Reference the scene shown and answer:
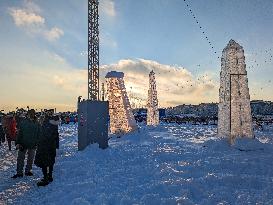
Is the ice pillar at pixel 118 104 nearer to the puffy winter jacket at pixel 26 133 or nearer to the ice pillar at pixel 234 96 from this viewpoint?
the ice pillar at pixel 234 96

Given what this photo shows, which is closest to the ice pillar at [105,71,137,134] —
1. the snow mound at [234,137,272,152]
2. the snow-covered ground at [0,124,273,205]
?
the snow mound at [234,137,272,152]

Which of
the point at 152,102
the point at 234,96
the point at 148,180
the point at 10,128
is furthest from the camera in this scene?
the point at 152,102

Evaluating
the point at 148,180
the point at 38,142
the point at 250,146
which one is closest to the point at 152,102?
the point at 250,146

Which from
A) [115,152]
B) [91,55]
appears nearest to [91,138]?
[115,152]

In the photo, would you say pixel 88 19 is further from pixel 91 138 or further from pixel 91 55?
pixel 91 138

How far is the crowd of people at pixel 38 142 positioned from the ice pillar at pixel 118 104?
13.0 m

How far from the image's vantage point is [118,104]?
23.5 m

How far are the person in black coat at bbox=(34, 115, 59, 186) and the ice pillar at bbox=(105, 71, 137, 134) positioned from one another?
47.6 ft

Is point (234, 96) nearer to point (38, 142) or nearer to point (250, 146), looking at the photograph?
point (250, 146)

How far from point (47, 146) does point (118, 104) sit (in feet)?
48.3

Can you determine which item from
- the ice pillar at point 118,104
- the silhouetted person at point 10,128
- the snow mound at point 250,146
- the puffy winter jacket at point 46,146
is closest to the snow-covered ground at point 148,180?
the puffy winter jacket at point 46,146

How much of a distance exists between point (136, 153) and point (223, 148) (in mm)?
4102

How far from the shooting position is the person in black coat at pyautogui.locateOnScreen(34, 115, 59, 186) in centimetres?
878

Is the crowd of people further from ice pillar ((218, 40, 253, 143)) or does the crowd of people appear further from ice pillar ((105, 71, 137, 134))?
ice pillar ((105, 71, 137, 134))
